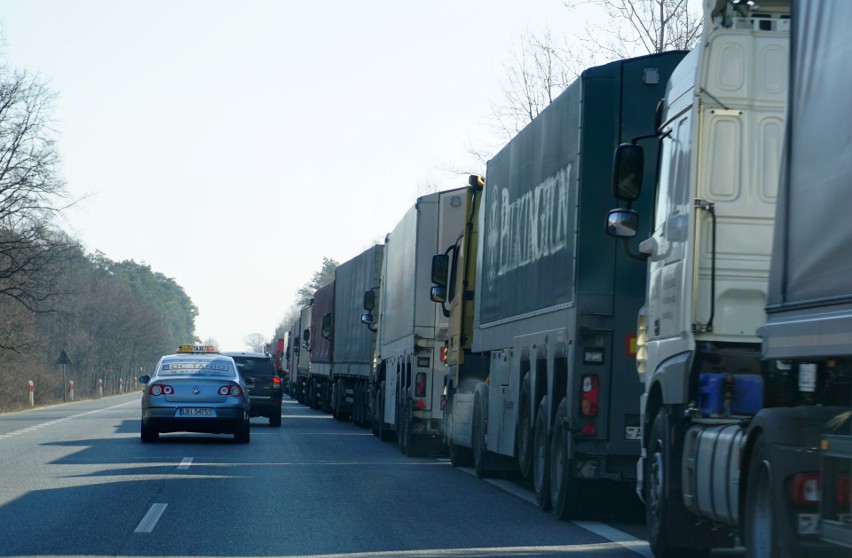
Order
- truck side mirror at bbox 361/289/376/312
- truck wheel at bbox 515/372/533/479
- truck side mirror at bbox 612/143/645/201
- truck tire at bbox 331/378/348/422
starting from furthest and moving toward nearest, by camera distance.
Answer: truck tire at bbox 331/378/348/422 → truck side mirror at bbox 361/289/376/312 → truck wheel at bbox 515/372/533/479 → truck side mirror at bbox 612/143/645/201

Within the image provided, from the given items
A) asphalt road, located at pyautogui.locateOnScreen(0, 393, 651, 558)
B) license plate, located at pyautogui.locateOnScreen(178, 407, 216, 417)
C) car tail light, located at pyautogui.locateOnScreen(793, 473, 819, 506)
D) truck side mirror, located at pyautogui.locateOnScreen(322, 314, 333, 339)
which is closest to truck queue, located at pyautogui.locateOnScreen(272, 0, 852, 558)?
car tail light, located at pyautogui.locateOnScreen(793, 473, 819, 506)

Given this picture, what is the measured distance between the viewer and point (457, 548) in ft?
33.0

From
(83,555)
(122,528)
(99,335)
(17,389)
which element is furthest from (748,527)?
(99,335)

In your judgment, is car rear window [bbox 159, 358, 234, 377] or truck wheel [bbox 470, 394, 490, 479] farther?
car rear window [bbox 159, 358, 234, 377]

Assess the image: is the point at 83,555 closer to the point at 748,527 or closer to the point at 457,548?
the point at 457,548

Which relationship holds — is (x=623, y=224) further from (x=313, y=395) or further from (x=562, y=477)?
(x=313, y=395)

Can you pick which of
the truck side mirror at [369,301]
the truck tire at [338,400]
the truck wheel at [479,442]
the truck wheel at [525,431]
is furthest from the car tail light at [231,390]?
the truck tire at [338,400]

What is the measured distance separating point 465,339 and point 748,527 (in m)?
11.3

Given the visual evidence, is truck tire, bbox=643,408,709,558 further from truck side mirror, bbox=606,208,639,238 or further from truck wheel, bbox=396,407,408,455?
truck wheel, bbox=396,407,408,455

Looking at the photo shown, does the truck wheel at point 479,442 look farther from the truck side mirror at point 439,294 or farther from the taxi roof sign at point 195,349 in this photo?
the taxi roof sign at point 195,349

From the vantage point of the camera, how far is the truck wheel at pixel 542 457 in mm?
12625

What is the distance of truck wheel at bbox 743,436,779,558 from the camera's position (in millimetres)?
6938

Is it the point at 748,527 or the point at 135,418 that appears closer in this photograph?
the point at 748,527

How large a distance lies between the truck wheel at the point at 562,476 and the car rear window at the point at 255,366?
59.8ft
